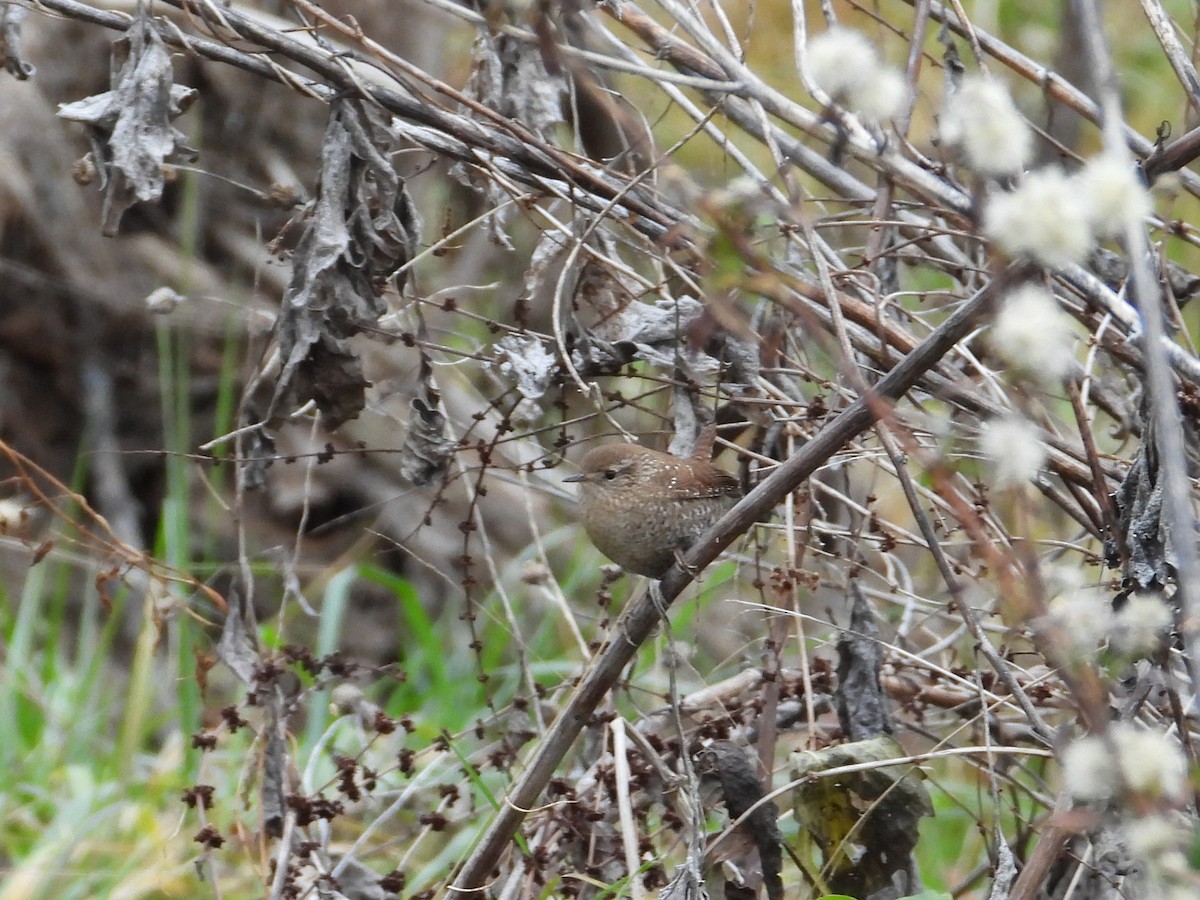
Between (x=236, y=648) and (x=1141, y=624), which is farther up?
(x=236, y=648)

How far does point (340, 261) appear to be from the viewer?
8.36 ft

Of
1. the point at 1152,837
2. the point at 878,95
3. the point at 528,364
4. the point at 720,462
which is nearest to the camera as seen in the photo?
the point at 1152,837

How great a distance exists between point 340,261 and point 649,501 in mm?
893

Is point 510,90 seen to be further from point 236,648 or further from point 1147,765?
point 1147,765

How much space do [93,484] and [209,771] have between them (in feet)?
7.34

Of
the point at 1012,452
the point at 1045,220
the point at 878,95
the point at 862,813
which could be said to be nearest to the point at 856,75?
the point at 878,95

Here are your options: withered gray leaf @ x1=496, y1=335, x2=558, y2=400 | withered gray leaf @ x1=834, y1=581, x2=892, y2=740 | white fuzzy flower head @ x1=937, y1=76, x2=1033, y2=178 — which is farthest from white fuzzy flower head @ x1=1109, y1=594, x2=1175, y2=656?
withered gray leaf @ x1=496, y1=335, x2=558, y2=400

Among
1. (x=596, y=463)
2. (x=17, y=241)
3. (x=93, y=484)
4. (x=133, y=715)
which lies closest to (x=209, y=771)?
(x=133, y=715)

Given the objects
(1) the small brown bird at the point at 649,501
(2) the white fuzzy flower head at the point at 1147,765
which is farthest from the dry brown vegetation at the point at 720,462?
(1) the small brown bird at the point at 649,501

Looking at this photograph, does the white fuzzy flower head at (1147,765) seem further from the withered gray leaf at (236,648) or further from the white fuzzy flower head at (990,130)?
the withered gray leaf at (236,648)

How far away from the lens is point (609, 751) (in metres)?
2.89

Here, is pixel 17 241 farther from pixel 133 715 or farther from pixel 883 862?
pixel 883 862

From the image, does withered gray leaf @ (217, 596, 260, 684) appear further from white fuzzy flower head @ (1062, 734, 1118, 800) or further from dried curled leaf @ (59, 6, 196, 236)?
white fuzzy flower head @ (1062, 734, 1118, 800)

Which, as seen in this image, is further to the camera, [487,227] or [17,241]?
[17,241]
